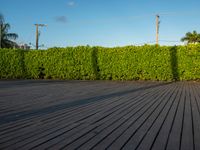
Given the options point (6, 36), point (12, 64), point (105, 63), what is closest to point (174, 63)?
point (105, 63)

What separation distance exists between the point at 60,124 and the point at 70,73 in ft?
52.7

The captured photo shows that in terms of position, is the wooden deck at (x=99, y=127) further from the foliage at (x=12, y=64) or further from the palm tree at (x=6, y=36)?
the palm tree at (x=6, y=36)

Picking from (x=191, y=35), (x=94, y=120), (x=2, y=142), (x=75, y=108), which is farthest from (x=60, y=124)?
(x=191, y=35)

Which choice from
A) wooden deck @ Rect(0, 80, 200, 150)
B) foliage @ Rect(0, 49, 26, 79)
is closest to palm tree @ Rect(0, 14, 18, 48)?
foliage @ Rect(0, 49, 26, 79)

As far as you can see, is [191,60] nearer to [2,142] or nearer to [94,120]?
[94,120]

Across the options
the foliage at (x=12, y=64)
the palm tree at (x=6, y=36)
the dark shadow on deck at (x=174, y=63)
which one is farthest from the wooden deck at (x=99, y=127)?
the palm tree at (x=6, y=36)

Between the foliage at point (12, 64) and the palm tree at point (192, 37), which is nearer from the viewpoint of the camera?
the foliage at point (12, 64)

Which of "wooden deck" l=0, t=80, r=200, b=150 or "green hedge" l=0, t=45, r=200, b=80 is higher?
"green hedge" l=0, t=45, r=200, b=80

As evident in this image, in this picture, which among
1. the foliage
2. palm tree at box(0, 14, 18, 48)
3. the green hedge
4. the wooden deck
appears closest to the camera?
the wooden deck

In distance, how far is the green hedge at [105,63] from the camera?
18625 millimetres

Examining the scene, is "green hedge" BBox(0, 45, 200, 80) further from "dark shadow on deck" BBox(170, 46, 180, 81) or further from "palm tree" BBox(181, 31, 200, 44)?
"palm tree" BBox(181, 31, 200, 44)

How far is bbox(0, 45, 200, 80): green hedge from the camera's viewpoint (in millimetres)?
18625

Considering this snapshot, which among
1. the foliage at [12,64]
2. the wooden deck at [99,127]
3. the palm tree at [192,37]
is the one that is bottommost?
the wooden deck at [99,127]

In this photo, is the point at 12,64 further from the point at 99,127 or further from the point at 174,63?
the point at 99,127
